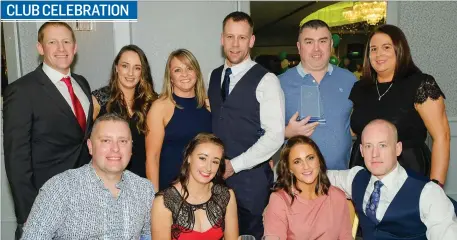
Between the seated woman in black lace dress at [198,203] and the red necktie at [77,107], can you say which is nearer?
the seated woman in black lace dress at [198,203]

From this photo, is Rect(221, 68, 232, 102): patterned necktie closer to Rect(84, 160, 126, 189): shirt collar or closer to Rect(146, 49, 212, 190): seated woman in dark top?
Rect(146, 49, 212, 190): seated woman in dark top

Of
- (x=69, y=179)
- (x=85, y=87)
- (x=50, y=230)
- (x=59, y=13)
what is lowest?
(x=50, y=230)

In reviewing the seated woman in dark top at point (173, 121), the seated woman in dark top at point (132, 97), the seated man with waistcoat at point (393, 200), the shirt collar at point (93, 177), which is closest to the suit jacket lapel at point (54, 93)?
the seated woman in dark top at point (132, 97)

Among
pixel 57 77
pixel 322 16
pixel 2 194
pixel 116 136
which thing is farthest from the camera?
pixel 322 16

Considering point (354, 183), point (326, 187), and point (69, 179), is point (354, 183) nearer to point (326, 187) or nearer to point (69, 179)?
point (326, 187)

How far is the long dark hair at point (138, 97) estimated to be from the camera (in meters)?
2.80

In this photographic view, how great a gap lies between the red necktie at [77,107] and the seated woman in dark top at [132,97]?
168 millimetres

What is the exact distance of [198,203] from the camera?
2248mm

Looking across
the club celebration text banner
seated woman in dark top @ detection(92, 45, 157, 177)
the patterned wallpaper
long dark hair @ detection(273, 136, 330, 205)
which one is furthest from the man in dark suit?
the patterned wallpaper

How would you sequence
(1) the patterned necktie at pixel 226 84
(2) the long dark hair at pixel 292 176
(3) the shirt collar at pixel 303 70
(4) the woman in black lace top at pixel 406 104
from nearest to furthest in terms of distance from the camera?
(2) the long dark hair at pixel 292 176
(4) the woman in black lace top at pixel 406 104
(1) the patterned necktie at pixel 226 84
(3) the shirt collar at pixel 303 70

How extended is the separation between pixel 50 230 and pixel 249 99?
128 centimetres

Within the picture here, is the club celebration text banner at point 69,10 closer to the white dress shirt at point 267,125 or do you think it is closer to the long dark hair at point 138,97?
the long dark hair at point 138,97

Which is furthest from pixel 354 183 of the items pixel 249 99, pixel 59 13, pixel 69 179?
pixel 59 13

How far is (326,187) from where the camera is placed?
2.39 metres
